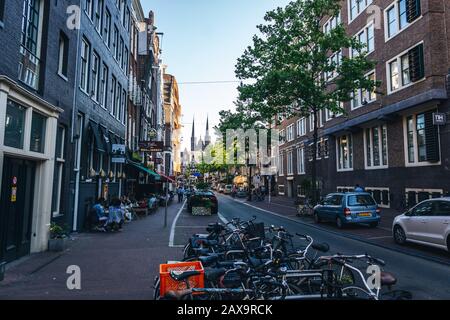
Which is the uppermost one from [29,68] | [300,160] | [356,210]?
[300,160]

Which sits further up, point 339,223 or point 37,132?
point 37,132

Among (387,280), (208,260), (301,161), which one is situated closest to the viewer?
(387,280)

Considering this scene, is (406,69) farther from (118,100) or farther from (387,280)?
(387,280)

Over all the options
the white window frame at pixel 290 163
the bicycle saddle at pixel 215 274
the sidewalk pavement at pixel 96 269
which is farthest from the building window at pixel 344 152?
the bicycle saddle at pixel 215 274

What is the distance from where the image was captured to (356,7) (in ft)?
90.0

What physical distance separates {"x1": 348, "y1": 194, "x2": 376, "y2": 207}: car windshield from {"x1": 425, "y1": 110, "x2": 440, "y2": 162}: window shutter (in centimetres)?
618

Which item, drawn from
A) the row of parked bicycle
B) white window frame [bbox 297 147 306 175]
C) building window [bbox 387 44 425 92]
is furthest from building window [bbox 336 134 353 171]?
the row of parked bicycle

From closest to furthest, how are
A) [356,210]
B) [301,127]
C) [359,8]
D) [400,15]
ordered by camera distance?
[356,210] → [400,15] → [359,8] → [301,127]

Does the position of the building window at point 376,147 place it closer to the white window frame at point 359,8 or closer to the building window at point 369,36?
the building window at point 369,36

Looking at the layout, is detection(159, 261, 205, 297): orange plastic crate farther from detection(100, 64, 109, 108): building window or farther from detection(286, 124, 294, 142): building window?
detection(286, 124, 294, 142): building window

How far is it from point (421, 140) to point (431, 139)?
1.16m

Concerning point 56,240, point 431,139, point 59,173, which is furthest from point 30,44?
point 431,139
